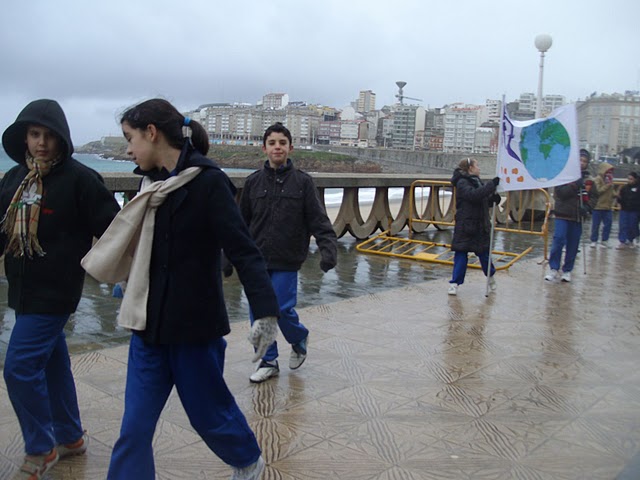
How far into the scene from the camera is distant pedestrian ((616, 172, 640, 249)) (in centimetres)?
1406

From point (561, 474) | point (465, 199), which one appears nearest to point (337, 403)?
point (561, 474)

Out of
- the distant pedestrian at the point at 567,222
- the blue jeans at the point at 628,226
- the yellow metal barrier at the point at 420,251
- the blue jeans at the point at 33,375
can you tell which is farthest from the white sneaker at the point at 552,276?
the blue jeans at the point at 33,375

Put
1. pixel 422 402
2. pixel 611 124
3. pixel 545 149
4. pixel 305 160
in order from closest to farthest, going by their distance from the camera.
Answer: pixel 422 402 < pixel 545 149 < pixel 611 124 < pixel 305 160

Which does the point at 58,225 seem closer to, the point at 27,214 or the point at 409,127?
the point at 27,214

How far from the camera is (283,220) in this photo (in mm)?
5008

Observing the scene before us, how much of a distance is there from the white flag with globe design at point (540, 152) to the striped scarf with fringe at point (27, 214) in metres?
6.21

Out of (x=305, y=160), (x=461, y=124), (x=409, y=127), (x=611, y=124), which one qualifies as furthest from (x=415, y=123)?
(x=611, y=124)

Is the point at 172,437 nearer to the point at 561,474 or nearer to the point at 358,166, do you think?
the point at 561,474

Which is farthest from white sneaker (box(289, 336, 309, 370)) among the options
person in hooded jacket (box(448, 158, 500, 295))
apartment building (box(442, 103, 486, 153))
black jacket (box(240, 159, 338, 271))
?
apartment building (box(442, 103, 486, 153))

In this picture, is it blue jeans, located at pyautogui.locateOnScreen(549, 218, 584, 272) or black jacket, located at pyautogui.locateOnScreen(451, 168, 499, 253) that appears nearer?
black jacket, located at pyautogui.locateOnScreen(451, 168, 499, 253)

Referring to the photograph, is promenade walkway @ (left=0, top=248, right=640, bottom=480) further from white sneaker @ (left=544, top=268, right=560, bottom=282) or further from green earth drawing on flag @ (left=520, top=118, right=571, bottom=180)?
white sneaker @ (left=544, top=268, right=560, bottom=282)

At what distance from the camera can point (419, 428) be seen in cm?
428

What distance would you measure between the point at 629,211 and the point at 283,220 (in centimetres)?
1139

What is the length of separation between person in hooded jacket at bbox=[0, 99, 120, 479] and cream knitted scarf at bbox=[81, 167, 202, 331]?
19.6 inches
